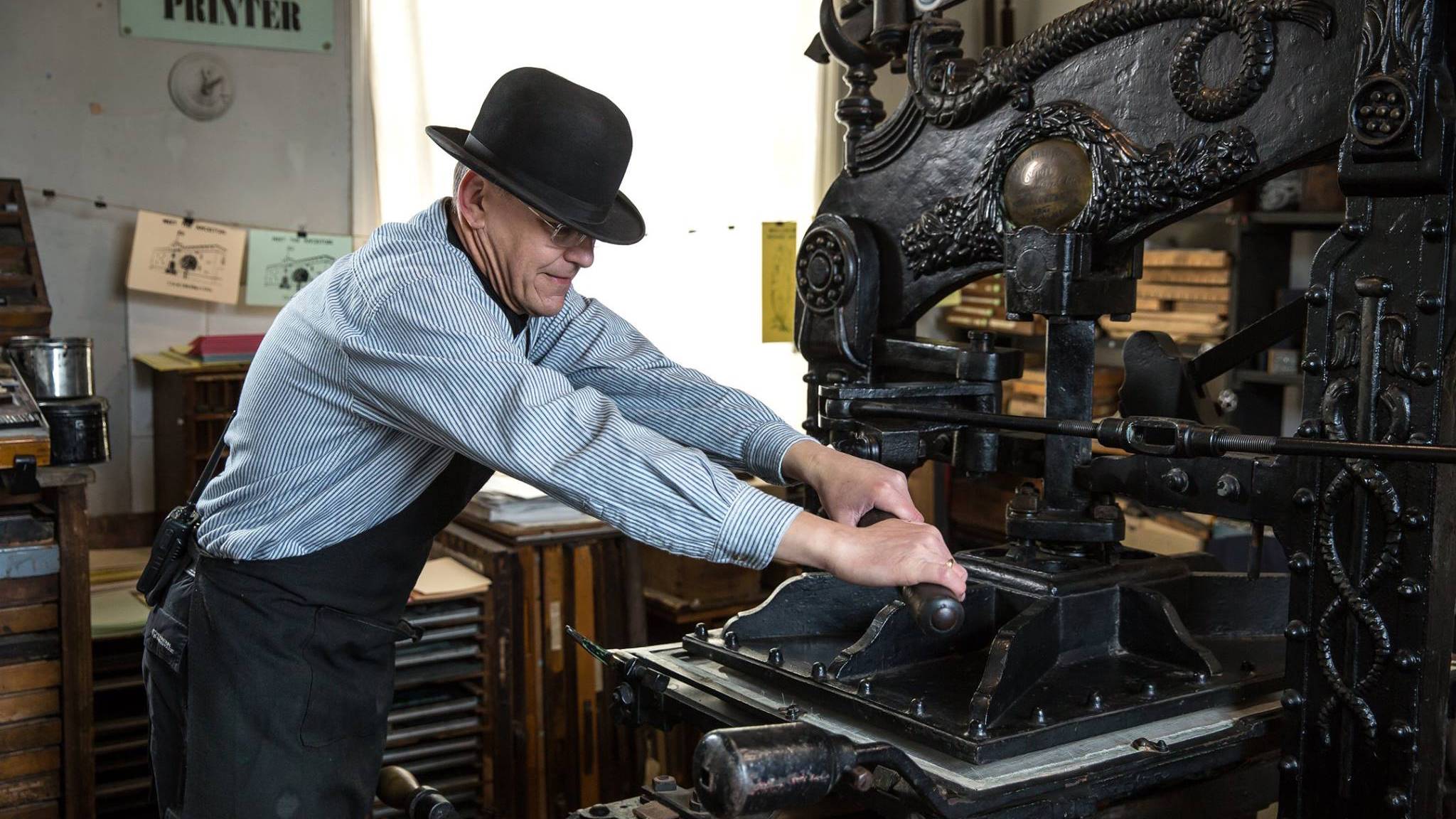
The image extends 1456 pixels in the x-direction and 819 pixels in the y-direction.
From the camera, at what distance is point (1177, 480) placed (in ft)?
5.40

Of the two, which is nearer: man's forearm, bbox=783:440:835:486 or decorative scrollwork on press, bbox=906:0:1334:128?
decorative scrollwork on press, bbox=906:0:1334:128

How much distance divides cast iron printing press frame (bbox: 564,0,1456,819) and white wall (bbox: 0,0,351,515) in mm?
2307

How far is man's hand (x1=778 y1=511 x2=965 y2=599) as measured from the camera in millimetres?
1385

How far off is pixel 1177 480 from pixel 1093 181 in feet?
1.30

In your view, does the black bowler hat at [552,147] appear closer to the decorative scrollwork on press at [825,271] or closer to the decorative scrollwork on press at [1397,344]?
the decorative scrollwork on press at [825,271]

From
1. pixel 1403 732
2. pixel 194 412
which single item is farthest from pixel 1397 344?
pixel 194 412

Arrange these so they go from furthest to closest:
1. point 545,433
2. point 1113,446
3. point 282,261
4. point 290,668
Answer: point 282,261 → point 290,668 → point 1113,446 → point 545,433

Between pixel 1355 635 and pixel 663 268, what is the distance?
9.94 ft

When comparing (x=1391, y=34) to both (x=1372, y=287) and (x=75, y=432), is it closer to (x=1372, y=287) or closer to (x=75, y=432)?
(x=1372, y=287)

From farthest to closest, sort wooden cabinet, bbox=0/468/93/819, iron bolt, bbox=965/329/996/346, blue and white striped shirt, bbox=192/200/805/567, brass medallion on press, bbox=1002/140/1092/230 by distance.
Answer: wooden cabinet, bbox=0/468/93/819 < iron bolt, bbox=965/329/996/346 < brass medallion on press, bbox=1002/140/1092/230 < blue and white striped shirt, bbox=192/200/805/567

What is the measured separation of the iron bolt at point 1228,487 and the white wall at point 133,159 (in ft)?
9.95

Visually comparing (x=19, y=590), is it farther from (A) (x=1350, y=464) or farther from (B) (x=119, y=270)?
(A) (x=1350, y=464)

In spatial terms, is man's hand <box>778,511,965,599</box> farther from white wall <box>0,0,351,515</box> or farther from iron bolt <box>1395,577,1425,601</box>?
white wall <box>0,0,351,515</box>

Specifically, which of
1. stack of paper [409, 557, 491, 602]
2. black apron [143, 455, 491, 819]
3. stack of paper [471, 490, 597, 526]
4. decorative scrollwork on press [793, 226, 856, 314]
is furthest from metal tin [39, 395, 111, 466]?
decorative scrollwork on press [793, 226, 856, 314]
